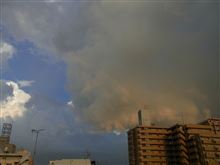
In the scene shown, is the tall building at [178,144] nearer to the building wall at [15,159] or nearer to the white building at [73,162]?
the white building at [73,162]

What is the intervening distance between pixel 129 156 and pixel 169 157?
75.9 ft

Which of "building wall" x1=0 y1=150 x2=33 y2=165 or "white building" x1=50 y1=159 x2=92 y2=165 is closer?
"building wall" x1=0 y1=150 x2=33 y2=165

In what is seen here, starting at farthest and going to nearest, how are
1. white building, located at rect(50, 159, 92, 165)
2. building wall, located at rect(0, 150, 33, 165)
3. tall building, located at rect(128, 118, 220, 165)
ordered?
tall building, located at rect(128, 118, 220, 165), white building, located at rect(50, 159, 92, 165), building wall, located at rect(0, 150, 33, 165)

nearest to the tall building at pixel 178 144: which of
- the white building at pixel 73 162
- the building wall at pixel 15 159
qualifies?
the white building at pixel 73 162

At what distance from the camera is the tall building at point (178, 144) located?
120188 mm

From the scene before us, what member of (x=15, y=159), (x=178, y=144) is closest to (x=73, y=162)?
(x=15, y=159)

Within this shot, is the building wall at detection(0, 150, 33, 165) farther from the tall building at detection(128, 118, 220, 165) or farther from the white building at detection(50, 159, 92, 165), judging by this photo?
the tall building at detection(128, 118, 220, 165)

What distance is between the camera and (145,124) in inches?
5600

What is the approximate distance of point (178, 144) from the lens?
127688 millimetres

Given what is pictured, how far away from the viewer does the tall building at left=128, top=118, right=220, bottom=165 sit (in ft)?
394

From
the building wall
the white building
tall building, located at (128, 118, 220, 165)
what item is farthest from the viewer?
tall building, located at (128, 118, 220, 165)

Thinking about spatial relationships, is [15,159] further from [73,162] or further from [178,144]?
[178,144]

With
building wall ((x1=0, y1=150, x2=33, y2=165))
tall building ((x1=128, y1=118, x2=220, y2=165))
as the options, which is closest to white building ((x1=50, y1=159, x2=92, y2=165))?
building wall ((x1=0, y1=150, x2=33, y2=165))

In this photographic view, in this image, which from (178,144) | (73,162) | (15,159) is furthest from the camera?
(178,144)
